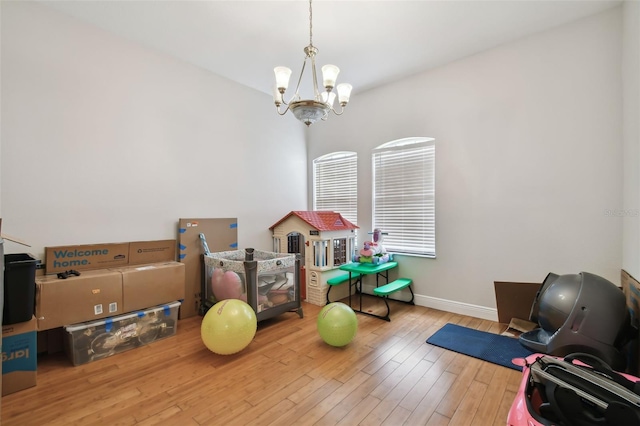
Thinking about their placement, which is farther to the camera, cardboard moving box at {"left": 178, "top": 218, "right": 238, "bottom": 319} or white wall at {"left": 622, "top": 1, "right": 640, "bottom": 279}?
cardboard moving box at {"left": 178, "top": 218, "right": 238, "bottom": 319}

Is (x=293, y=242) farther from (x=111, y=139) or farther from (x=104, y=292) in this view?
(x=111, y=139)

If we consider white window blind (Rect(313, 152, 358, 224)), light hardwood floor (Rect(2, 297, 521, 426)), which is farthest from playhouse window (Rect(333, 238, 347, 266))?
light hardwood floor (Rect(2, 297, 521, 426))

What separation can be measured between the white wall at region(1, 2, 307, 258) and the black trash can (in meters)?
0.56

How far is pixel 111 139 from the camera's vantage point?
9.52ft

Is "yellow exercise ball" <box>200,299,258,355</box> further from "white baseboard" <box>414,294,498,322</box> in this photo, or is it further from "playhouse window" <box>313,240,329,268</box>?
"white baseboard" <box>414,294,498,322</box>

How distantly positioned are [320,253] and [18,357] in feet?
9.28

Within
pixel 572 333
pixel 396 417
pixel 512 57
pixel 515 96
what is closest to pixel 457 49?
pixel 512 57

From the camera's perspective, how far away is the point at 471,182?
335cm

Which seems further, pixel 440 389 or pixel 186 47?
pixel 186 47

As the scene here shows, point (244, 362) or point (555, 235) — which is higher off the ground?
point (555, 235)

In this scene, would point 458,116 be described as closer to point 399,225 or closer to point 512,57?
point 512,57

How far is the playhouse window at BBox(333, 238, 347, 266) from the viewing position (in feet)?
12.9

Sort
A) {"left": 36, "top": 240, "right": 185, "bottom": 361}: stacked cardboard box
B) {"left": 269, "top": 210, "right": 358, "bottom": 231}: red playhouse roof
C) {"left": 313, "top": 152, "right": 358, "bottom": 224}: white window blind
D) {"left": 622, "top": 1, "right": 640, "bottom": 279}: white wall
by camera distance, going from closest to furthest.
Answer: {"left": 622, "top": 1, "right": 640, "bottom": 279}: white wall
{"left": 36, "top": 240, "right": 185, "bottom": 361}: stacked cardboard box
{"left": 269, "top": 210, "right": 358, "bottom": 231}: red playhouse roof
{"left": 313, "top": 152, "right": 358, "bottom": 224}: white window blind

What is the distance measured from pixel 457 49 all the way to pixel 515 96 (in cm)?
83
